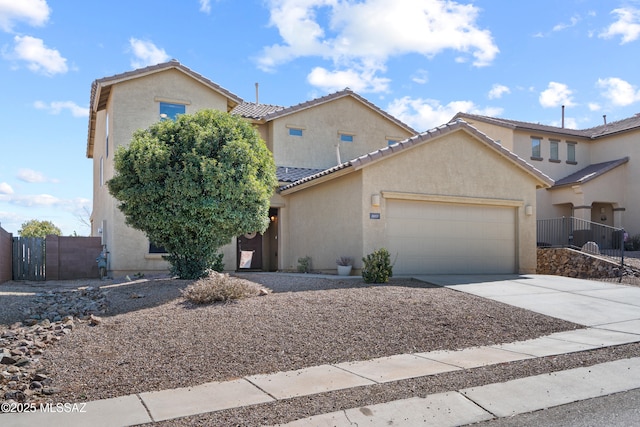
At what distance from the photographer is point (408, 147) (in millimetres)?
15555

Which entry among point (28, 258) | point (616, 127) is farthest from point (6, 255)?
point (616, 127)

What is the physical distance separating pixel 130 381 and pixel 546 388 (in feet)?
16.2

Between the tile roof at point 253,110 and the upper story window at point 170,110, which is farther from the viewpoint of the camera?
the tile roof at point 253,110

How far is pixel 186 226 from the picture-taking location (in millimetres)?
12266

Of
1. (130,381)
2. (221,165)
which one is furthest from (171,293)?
(130,381)

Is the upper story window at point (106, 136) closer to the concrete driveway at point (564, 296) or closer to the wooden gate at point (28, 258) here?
the wooden gate at point (28, 258)

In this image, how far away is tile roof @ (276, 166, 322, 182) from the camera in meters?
20.4

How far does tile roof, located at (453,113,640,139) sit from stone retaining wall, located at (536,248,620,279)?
978 centimetres

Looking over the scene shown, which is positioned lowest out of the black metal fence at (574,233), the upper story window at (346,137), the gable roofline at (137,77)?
the black metal fence at (574,233)

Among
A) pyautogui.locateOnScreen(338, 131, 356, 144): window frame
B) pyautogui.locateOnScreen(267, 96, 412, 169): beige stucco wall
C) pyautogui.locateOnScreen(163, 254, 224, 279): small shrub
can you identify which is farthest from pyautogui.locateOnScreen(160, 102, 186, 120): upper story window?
pyautogui.locateOnScreen(163, 254, 224, 279): small shrub

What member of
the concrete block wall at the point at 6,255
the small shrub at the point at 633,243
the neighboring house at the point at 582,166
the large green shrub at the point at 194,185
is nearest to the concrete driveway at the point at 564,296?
the large green shrub at the point at 194,185

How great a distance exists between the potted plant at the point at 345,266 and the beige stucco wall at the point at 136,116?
5440mm

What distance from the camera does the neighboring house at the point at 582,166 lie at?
27109 mm

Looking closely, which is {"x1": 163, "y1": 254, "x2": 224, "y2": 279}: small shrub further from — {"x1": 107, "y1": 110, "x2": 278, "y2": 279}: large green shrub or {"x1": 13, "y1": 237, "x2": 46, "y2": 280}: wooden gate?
{"x1": 13, "y1": 237, "x2": 46, "y2": 280}: wooden gate
